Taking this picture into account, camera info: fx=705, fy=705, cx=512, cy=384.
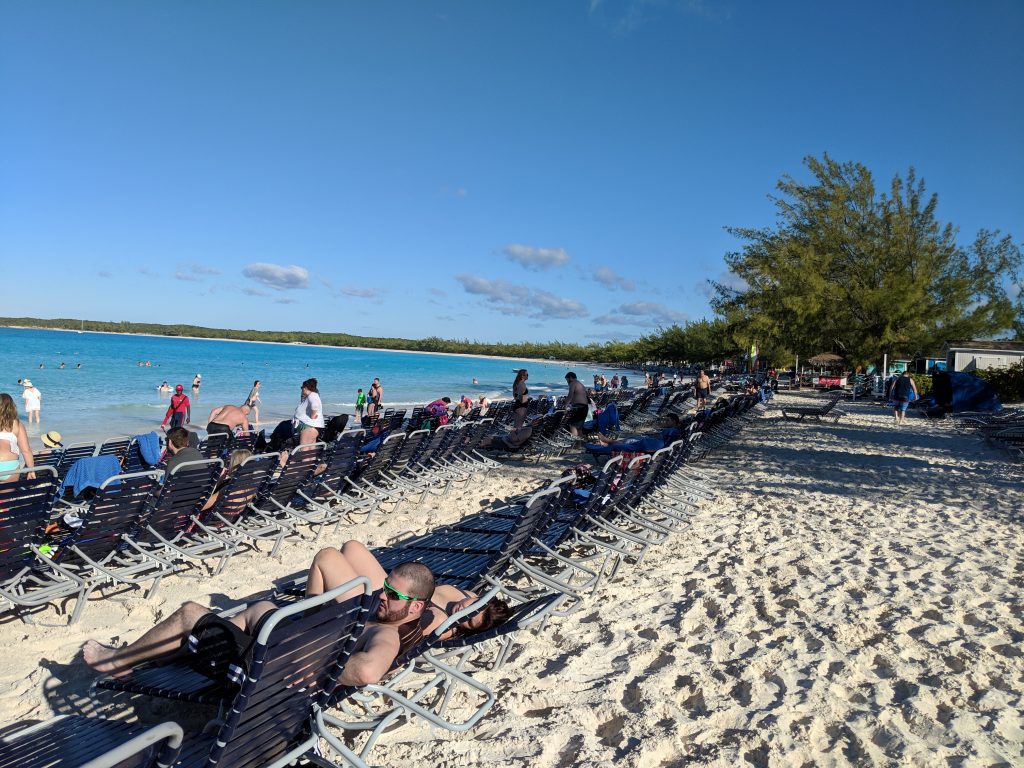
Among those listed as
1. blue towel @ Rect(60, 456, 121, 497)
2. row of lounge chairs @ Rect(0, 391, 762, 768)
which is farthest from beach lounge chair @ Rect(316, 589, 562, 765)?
blue towel @ Rect(60, 456, 121, 497)

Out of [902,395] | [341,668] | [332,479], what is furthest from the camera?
[902,395]

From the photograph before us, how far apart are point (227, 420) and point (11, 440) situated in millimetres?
3374

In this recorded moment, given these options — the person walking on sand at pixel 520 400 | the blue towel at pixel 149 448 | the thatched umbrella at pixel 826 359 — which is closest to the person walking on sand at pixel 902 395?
the person walking on sand at pixel 520 400

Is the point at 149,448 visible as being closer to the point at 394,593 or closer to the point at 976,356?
the point at 394,593

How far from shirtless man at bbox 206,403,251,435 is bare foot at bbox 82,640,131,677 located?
5566mm

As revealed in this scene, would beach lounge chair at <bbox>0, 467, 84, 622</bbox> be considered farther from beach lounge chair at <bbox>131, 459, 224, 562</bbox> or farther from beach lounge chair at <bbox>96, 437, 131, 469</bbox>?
beach lounge chair at <bbox>96, 437, 131, 469</bbox>

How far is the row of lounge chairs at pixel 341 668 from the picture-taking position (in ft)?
6.20

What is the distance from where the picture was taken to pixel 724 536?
5.53 metres

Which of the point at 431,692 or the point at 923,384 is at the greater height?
the point at 923,384

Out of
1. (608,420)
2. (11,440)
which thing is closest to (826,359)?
(608,420)

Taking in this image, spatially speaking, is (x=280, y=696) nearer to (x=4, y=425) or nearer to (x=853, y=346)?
(x=4, y=425)

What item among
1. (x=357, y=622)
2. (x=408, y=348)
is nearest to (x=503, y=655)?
(x=357, y=622)

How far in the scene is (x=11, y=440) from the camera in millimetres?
5148

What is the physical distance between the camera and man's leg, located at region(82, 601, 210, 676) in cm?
267
